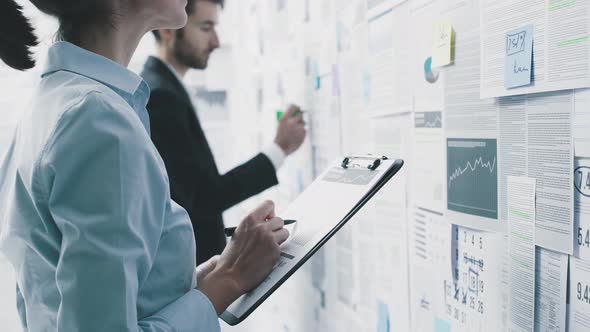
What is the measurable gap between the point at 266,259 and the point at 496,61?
0.39m

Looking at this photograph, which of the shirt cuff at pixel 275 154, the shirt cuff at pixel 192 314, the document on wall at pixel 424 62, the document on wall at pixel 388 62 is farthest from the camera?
the shirt cuff at pixel 275 154

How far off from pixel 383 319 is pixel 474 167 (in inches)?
18.2

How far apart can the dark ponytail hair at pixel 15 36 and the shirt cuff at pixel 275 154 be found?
80 cm

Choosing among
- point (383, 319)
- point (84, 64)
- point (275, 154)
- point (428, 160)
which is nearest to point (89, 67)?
point (84, 64)

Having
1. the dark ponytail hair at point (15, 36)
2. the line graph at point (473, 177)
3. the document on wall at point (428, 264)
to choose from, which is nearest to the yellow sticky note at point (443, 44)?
the line graph at point (473, 177)

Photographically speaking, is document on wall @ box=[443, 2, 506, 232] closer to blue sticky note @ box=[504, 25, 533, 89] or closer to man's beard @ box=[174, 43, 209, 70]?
blue sticky note @ box=[504, 25, 533, 89]

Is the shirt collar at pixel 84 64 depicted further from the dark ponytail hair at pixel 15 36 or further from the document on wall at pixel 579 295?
the document on wall at pixel 579 295

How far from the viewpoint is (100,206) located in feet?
1.67

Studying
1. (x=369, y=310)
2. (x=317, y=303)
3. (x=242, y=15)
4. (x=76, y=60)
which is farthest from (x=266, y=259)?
(x=242, y=15)

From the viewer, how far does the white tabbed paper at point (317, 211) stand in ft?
2.27

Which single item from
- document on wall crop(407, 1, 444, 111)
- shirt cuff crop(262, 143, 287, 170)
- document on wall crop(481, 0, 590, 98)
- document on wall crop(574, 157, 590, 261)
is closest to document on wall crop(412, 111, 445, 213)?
document on wall crop(407, 1, 444, 111)

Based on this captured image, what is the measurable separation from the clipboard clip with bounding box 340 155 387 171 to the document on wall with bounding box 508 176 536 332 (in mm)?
198

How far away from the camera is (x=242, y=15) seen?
7.45ft

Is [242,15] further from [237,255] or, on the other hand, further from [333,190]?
[237,255]
